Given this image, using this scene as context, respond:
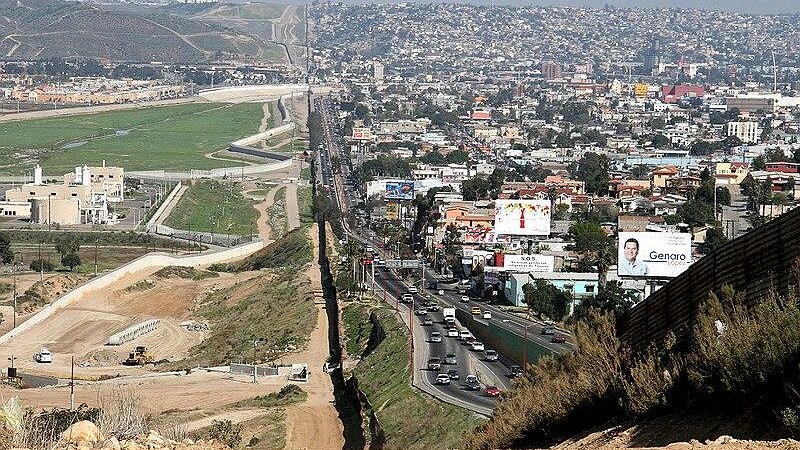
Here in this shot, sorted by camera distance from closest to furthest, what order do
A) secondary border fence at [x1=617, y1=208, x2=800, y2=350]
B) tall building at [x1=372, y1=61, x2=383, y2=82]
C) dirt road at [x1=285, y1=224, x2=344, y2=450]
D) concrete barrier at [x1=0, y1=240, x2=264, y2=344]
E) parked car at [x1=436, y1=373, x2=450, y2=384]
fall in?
secondary border fence at [x1=617, y1=208, x2=800, y2=350]
dirt road at [x1=285, y1=224, x2=344, y2=450]
parked car at [x1=436, y1=373, x2=450, y2=384]
concrete barrier at [x1=0, y1=240, x2=264, y2=344]
tall building at [x1=372, y1=61, x2=383, y2=82]

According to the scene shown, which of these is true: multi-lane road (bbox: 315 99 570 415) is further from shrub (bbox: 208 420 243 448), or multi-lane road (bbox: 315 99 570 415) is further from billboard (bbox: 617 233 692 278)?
billboard (bbox: 617 233 692 278)

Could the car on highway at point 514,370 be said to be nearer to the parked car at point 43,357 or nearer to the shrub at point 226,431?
the shrub at point 226,431

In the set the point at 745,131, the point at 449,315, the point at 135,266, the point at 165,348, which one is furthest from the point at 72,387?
the point at 745,131

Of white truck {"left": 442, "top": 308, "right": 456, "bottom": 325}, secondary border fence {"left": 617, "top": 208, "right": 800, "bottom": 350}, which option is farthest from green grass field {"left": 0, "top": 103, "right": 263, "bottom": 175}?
secondary border fence {"left": 617, "top": 208, "right": 800, "bottom": 350}

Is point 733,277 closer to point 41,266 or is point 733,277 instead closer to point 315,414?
point 315,414

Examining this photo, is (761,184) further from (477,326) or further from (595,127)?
(595,127)

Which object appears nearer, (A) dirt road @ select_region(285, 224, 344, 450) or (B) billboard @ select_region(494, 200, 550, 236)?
(A) dirt road @ select_region(285, 224, 344, 450)

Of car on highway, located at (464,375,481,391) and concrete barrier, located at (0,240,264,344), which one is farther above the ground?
car on highway, located at (464,375,481,391)

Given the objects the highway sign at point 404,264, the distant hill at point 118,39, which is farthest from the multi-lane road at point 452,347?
the distant hill at point 118,39
